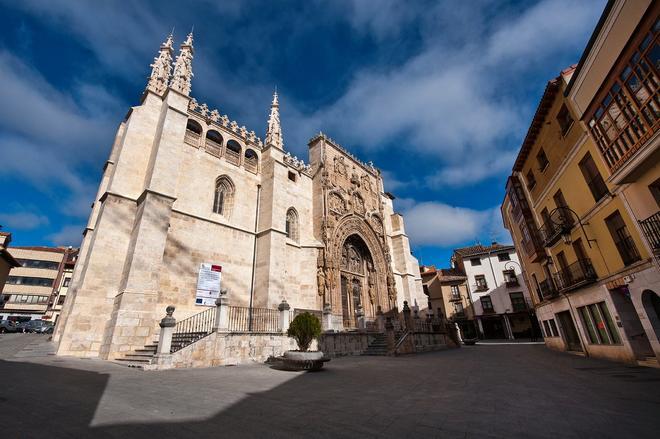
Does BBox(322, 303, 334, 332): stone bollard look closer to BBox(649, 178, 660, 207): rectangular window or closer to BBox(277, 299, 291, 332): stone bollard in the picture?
BBox(277, 299, 291, 332): stone bollard

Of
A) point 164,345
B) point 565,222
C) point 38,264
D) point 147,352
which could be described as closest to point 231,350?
point 164,345

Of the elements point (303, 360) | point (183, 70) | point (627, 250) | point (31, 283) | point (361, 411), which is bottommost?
point (361, 411)

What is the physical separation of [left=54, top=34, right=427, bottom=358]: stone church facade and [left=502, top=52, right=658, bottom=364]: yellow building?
11298mm

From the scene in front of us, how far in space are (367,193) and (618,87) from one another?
63.2 feet

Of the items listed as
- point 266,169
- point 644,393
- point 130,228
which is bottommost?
point 644,393

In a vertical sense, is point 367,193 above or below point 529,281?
above

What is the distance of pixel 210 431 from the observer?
120 inches

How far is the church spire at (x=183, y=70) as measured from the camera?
628 inches

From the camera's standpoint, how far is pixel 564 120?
11.7 metres

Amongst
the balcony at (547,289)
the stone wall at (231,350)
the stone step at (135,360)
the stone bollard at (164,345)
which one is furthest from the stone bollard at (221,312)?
the balcony at (547,289)

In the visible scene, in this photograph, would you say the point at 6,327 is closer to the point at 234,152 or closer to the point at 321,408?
the point at 234,152

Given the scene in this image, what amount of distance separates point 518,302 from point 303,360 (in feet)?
107

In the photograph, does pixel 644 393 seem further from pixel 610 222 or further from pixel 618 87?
pixel 618 87

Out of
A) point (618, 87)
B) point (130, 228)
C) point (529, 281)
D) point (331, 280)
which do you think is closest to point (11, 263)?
point (130, 228)
